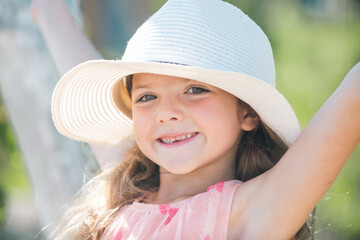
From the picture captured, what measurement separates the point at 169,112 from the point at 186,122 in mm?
69

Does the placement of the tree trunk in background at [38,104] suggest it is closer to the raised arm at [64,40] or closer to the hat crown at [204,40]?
the raised arm at [64,40]

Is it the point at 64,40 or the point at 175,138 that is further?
the point at 64,40

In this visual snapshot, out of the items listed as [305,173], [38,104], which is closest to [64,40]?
[38,104]

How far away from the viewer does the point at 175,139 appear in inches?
75.8

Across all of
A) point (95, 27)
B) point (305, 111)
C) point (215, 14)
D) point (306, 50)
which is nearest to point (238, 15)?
point (215, 14)

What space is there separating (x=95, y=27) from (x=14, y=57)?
7783 mm

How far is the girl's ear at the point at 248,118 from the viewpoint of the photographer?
2012 mm

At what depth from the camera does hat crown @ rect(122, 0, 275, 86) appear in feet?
5.72

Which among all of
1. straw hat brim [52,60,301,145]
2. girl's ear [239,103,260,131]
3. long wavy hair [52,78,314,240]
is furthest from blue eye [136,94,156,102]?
girl's ear [239,103,260,131]

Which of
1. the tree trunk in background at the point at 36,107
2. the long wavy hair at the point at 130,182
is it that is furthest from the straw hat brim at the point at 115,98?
the tree trunk in background at the point at 36,107

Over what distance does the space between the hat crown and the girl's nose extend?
19cm

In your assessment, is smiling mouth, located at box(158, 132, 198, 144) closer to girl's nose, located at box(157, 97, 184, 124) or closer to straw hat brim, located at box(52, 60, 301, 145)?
girl's nose, located at box(157, 97, 184, 124)

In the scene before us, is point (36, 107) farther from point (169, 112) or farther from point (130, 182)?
point (169, 112)

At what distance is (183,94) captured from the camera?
6.22ft
